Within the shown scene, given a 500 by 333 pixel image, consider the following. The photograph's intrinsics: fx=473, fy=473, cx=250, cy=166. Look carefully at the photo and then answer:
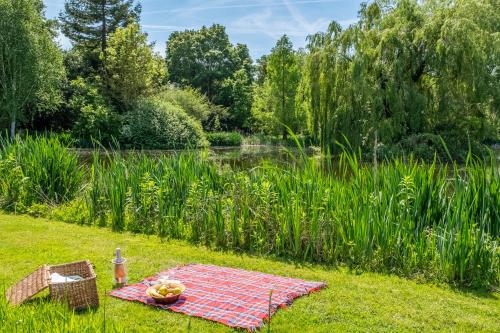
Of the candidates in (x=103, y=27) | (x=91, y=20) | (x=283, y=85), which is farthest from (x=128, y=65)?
(x=283, y=85)

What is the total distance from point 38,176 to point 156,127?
51.5ft

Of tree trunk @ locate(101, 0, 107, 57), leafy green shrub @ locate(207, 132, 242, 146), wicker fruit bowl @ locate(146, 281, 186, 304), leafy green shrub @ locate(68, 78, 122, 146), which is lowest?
wicker fruit bowl @ locate(146, 281, 186, 304)

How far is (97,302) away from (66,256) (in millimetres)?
Result: 1578

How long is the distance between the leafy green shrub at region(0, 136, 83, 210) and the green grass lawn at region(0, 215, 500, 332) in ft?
4.62

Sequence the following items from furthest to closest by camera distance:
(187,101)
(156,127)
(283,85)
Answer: (283,85)
(187,101)
(156,127)

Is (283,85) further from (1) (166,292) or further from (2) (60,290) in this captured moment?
(2) (60,290)

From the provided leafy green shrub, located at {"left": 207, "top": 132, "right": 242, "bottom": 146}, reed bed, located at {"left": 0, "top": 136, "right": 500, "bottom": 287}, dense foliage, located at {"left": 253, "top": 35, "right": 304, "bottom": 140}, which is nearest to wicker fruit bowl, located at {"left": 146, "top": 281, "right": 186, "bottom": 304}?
reed bed, located at {"left": 0, "top": 136, "right": 500, "bottom": 287}

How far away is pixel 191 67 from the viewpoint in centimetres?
4234

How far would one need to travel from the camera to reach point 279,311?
132 inches

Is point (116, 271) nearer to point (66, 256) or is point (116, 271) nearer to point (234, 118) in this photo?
point (66, 256)

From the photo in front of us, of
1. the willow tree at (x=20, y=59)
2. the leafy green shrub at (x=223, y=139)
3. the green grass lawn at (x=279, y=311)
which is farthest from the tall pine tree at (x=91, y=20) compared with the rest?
the green grass lawn at (x=279, y=311)

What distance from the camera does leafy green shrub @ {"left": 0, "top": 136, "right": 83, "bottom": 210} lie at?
281 inches

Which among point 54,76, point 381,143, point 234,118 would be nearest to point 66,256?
point 381,143

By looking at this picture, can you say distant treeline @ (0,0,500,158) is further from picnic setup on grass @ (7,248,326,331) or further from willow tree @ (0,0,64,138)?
picnic setup on grass @ (7,248,326,331)
